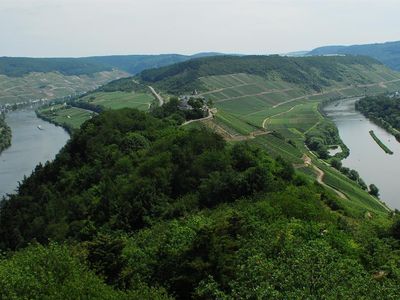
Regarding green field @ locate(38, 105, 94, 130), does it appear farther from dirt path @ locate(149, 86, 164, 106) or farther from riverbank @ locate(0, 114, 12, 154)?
dirt path @ locate(149, 86, 164, 106)

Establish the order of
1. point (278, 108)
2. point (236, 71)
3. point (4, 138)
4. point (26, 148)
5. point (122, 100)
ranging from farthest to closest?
1. point (236, 71)
2. point (122, 100)
3. point (278, 108)
4. point (4, 138)
5. point (26, 148)

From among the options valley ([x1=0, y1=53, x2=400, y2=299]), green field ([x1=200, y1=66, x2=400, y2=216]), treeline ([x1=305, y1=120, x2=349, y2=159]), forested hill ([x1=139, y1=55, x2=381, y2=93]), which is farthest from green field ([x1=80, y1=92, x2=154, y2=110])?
valley ([x1=0, y1=53, x2=400, y2=299])

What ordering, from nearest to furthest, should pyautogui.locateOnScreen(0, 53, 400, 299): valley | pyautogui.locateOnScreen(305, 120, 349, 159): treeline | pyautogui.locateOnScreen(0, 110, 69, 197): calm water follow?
pyautogui.locateOnScreen(0, 53, 400, 299): valley < pyautogui.locateOnScreen(305, 120, 349, 159): treeline < pyautogui.locateOnScreen(0, 110, 69, 197): calm water

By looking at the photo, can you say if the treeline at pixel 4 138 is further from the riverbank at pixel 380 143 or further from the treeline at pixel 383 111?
the treeline at pixel 383 111

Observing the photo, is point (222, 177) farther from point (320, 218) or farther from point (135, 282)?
point (135, 282)

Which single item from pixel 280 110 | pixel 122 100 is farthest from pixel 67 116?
pixel 280 110

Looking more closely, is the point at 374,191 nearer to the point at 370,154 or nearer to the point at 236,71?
the point at 370,154
